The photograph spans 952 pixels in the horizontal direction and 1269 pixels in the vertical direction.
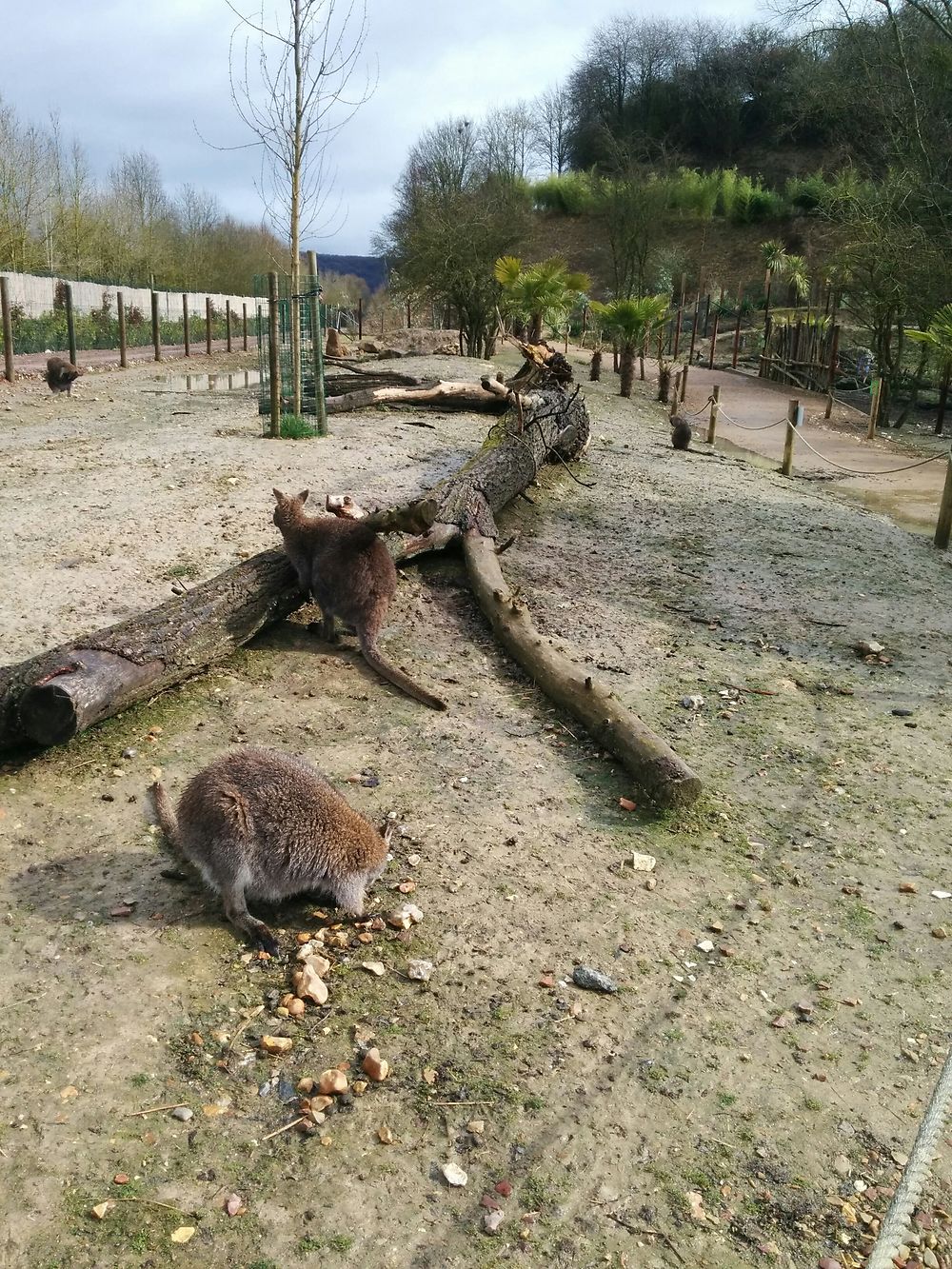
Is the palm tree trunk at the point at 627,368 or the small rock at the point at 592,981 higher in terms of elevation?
the palm tree trunk at the point at 627,368

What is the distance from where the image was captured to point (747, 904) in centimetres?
420

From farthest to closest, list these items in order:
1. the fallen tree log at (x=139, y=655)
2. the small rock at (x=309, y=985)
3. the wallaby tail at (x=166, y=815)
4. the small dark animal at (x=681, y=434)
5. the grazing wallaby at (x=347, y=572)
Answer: the small dark animal at (x=681, y=434) < the grazing wallaby at (x=347, y=572) < the fallen tree log at (x=139, y=655) < the wallaby tail at (x=166, y=815) < the small rock at (x=309, y=985)

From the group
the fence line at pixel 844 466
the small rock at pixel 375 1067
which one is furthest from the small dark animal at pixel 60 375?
the small rock at pixel 375 1067

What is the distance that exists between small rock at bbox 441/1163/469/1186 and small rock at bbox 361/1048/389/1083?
36cm

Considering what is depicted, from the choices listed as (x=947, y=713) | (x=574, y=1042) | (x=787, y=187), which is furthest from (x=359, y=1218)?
(x=787, y=187)

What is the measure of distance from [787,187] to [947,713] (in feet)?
195

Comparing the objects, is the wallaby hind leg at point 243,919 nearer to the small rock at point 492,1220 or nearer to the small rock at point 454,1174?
the small rock at point 454,1174

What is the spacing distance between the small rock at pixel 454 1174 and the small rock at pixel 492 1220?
113mm

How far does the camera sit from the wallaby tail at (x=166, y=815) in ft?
13.2

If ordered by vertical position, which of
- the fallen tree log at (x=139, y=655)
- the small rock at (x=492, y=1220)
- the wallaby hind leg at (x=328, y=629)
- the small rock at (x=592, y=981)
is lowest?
the small rock at (x=492, y=1220)

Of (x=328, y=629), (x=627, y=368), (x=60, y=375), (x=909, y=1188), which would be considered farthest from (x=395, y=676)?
(x=627, y=368)

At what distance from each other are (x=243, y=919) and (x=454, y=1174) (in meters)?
1.26

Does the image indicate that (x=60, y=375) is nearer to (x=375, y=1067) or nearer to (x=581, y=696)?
(x=581, y=696)

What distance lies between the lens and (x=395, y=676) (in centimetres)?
593
